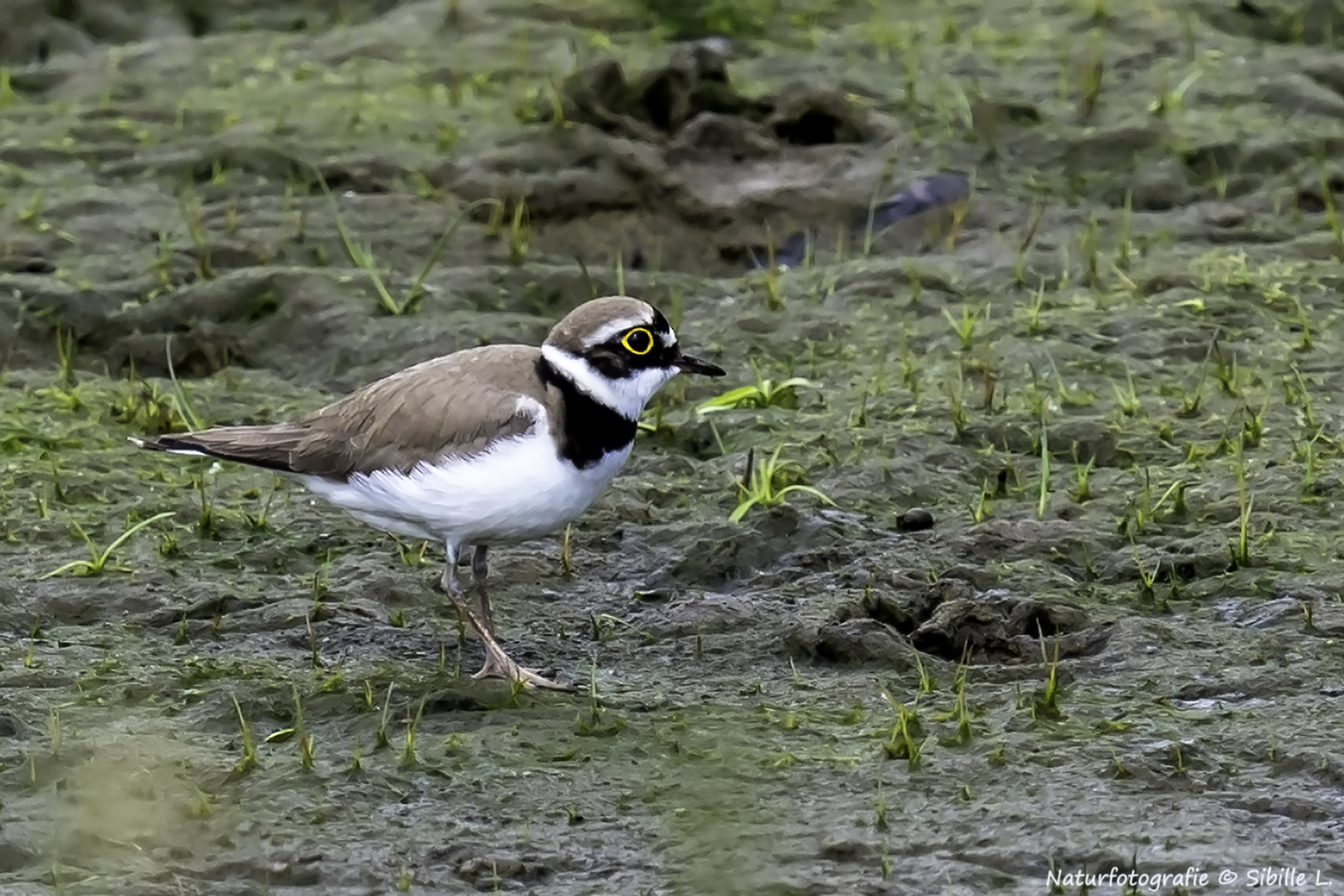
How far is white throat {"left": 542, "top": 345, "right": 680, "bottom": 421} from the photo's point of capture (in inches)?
263

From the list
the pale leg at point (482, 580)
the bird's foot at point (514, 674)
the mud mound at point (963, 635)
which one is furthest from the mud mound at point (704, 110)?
the bird's foot at point (514, 674)

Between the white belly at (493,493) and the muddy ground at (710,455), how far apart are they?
18.5 inches

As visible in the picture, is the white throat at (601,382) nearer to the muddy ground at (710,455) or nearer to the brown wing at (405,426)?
the brown wing at (405,426)

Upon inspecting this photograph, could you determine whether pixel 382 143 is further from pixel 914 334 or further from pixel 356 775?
pixel 356 775

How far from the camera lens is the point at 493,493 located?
254 inches

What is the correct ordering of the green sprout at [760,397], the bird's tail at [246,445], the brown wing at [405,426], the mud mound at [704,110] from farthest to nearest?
the mud mound at [704,110] → the green sprout at [760,397] → the bird's tail at [246,445] → the brown wing at [405,426]

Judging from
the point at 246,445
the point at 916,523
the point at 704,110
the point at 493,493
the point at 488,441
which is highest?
the point at 488,441

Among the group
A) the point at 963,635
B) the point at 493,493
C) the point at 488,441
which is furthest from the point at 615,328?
the point at 963,635

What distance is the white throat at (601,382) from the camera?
6.67 meters

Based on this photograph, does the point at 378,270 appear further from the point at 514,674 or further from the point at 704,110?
the point at 514,674

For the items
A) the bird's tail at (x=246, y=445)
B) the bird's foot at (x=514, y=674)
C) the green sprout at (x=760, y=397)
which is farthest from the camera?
the green sprout at (x=760, y=397)

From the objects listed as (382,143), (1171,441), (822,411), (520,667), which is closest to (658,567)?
(520,667)

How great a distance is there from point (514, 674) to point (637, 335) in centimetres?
124

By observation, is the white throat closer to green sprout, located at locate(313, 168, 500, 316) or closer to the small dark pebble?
the small dark pebble
